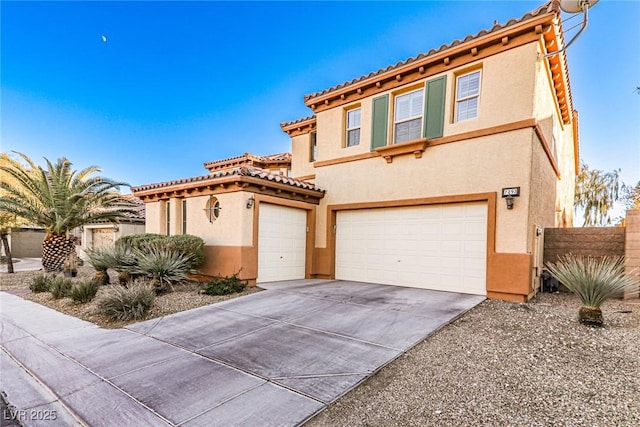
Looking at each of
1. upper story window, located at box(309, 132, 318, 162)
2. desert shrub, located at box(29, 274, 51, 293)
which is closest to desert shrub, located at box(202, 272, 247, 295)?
desert shrub, located at box(29, 274, 51, 293)

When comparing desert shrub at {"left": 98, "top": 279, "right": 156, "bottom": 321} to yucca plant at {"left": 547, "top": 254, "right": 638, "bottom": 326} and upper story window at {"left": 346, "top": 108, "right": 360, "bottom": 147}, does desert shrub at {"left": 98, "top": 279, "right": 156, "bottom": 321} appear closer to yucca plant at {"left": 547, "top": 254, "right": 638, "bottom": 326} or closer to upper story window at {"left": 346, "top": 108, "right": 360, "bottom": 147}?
upper story window at {"left": 346, "top": 108, "right": 360, "bottom": 147}

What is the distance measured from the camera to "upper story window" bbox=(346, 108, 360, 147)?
10766 millimetres

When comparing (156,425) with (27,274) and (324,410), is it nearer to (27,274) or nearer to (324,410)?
(324,410)

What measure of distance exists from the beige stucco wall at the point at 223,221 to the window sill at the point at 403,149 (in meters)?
4.59

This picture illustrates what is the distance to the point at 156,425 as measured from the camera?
282cm

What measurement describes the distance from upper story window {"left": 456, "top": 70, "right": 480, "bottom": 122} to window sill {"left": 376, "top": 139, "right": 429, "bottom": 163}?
1193 mm

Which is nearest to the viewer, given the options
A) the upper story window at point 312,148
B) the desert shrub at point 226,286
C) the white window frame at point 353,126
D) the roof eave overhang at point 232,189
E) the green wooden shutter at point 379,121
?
the desert shrub at point 226,286

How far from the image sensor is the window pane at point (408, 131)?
938cm

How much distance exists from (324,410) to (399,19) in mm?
12994

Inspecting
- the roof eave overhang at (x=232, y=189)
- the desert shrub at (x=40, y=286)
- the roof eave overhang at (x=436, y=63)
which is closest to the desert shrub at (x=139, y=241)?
the roof eave overhang at (x=232, y=189)

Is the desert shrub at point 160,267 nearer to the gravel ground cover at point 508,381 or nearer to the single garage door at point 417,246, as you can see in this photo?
the single garage door at point 417,246

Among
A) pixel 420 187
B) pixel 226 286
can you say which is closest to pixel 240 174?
pixel 226 286

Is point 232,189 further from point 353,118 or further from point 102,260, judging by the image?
point 353,118

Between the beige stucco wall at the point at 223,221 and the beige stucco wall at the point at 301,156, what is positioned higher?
the beige stucco wall at the point at 301,156
